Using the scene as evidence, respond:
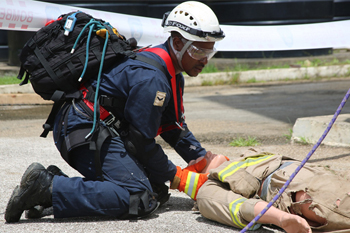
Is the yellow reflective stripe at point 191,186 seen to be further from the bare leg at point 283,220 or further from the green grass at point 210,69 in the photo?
the green grass at point 210,69

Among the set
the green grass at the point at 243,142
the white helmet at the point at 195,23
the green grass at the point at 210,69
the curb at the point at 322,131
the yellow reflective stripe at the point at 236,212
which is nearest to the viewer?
the yellow reflective stripe at the point at 236,212

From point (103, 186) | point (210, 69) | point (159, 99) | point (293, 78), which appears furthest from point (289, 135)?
point (293, 78)

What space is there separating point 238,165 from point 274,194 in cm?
32

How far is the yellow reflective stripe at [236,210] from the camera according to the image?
2.25 metres

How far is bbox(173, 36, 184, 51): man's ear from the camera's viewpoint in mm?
2650

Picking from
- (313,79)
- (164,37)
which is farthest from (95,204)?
(313,79)

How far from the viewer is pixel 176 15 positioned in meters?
2.68

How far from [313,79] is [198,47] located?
285 inches

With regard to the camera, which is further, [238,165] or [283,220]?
[238,165]

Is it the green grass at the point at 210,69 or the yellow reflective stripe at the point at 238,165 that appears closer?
Result: the yellow reflective stripe at the point at 238,165

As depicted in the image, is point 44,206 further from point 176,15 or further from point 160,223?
point 176,15

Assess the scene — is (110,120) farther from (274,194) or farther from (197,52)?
(274,194)

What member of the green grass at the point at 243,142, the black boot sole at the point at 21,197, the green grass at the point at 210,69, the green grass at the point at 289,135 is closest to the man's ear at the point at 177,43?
the black boot sole at the point at 21,197

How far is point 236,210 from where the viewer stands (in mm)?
2271
